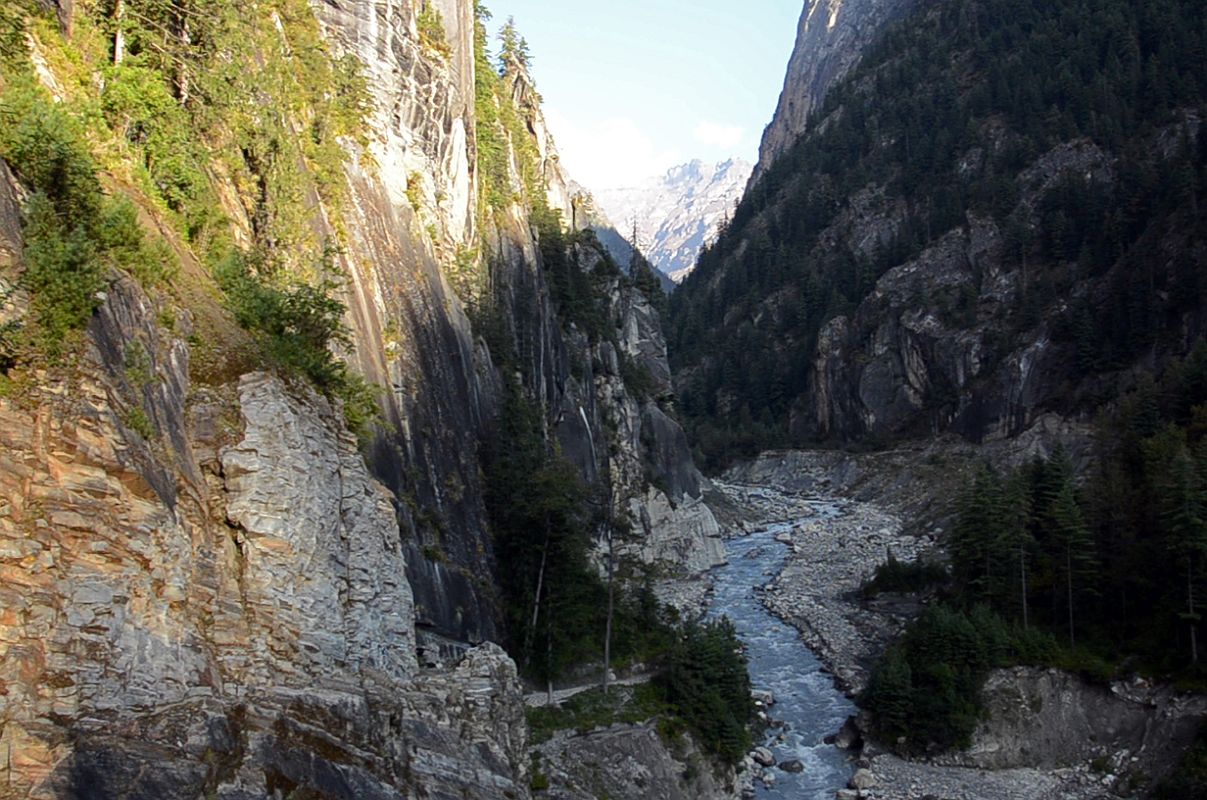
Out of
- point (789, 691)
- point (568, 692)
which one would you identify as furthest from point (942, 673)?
point (568, 692)

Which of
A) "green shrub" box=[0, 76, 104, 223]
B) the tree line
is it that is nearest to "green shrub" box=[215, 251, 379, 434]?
"green shrub" box=[0, 76, 104, 223]

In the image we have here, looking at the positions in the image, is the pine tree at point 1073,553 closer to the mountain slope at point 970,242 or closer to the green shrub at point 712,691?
the green shrub at point 712,691

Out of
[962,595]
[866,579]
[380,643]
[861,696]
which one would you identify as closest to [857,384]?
[866,579]

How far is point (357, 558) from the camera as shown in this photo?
18.0 metres

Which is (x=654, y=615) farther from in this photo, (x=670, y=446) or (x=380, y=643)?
(x=670, y=446)

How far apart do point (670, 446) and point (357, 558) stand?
5546cm

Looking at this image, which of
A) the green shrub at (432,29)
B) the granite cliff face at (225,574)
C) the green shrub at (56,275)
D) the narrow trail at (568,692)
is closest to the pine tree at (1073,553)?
the narrow trail at (568,692)

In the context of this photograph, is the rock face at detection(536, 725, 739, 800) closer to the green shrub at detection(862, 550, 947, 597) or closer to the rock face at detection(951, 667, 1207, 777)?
the rock face at detection(951, 667, 1207, 777)

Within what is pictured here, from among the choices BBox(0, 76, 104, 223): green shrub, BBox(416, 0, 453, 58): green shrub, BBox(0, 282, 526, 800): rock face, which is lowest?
BBox(0, 282, 526, 800): rock face

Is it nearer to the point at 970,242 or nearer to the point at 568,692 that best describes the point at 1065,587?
the point at 568,692

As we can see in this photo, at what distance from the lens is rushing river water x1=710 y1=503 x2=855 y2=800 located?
34.7 meters

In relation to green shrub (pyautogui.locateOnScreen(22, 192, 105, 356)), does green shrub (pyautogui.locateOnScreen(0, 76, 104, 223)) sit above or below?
above

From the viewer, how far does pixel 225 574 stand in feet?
46.1

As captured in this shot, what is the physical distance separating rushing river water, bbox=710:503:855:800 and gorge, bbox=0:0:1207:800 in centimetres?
25
